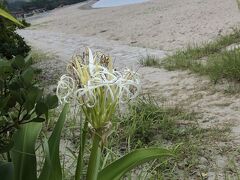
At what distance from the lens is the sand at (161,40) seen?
4.27 meters

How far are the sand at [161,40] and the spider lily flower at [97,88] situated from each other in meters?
2.09

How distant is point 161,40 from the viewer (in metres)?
9.34

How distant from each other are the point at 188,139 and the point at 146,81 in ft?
7.72

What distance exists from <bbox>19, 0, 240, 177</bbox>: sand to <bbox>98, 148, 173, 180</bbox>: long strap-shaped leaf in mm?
1888

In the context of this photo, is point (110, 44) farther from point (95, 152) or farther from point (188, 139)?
point (95, 152)

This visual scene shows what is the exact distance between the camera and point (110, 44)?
9.68 meters

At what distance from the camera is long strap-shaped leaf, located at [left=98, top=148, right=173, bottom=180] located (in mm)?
1479

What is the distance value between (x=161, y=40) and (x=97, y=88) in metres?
8.16

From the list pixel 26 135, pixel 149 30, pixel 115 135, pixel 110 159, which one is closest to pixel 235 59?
pixel 115 135

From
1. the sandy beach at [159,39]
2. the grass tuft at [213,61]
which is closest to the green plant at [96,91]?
the sandy beach at [159,39]

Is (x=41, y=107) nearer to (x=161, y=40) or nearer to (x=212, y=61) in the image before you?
(x=212, y=61)

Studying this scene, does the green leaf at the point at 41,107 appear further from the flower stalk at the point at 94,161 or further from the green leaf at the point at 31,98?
the flower stalk at the point at 94,161

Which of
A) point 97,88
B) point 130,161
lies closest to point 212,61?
point 130,161

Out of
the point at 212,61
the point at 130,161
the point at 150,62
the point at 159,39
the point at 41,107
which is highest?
the point at 41,107
